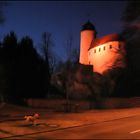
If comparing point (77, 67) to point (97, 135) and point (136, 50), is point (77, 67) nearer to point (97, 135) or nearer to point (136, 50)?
point (136, 50)

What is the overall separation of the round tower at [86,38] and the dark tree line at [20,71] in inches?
986

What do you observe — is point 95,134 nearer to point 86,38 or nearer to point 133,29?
point 133,29

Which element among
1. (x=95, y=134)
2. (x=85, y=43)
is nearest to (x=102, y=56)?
(x=85, y=43)

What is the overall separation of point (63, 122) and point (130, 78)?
3381 centimetres

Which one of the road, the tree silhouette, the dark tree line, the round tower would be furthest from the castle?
the road

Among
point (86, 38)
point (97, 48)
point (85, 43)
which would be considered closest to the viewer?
point (97, 48)

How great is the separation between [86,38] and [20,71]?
32087 mm

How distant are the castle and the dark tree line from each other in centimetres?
1528

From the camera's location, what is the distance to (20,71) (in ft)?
→ 172

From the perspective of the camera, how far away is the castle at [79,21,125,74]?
70438mm

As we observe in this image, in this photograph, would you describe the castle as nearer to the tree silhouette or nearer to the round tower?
the round tower

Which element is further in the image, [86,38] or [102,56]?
[86,38]

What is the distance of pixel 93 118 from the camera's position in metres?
26.3

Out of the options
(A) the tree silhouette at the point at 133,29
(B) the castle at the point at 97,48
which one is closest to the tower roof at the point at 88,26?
(B) the castle at the point at 97,48
